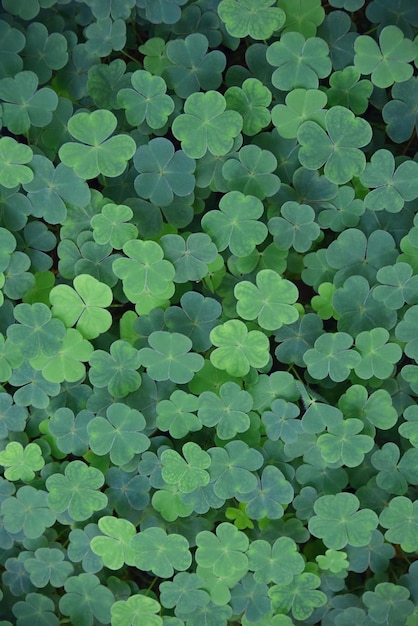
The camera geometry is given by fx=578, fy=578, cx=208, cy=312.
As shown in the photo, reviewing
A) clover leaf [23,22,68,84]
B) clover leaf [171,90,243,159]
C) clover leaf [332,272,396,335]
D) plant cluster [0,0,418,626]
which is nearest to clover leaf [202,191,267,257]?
plant cluster [0,0,418,626]

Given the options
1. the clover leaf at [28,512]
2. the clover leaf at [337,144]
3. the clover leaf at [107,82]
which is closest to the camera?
the clover leaf at [337,144]

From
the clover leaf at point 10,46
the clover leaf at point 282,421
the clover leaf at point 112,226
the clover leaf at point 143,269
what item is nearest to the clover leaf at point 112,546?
the clover leaf at point 282,421

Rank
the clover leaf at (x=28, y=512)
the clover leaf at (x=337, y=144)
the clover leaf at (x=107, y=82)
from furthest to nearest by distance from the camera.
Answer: the clover leaf at (x=28, y=512) → the clover leaf at (x=107, y=82) → the clover leaf at (x=337, y=144)

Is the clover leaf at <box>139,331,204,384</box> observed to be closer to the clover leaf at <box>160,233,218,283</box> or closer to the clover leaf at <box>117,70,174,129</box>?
the clover leaf at <box>160,233,218,283</box>

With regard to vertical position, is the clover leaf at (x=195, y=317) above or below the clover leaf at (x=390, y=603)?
above

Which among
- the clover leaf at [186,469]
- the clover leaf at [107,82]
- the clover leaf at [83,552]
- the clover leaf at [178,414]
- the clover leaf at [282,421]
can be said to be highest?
the clover leaf at [107,82]

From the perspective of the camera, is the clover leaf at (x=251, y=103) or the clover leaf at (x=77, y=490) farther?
the clover leaf at (x=77, y=490)

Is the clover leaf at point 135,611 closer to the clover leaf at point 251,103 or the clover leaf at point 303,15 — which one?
the clover leaf at point 251,103
